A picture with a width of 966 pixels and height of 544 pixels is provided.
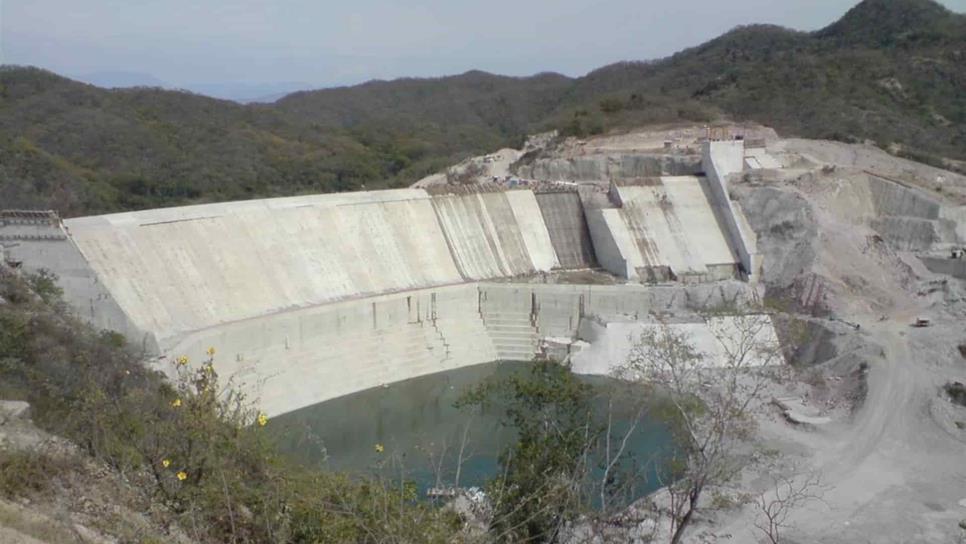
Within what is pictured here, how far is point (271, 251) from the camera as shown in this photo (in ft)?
81.1

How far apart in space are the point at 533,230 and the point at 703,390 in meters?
14.0

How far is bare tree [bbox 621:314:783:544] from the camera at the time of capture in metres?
10.9

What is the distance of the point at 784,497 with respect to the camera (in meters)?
15.3

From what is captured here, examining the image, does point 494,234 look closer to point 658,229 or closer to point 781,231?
point 658,229

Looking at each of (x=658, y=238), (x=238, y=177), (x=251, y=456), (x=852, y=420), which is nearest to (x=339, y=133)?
(x=238, y=177)

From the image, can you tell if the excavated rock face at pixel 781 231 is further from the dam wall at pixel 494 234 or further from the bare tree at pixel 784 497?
the bare tree at pixel 784 497

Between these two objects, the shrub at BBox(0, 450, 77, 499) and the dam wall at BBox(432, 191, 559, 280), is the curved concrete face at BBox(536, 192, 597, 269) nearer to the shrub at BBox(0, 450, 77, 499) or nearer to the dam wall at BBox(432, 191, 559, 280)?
the dam wall at BBox(432, 191, 559, 280)

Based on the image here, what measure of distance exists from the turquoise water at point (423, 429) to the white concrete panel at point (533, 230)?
19.7 ft

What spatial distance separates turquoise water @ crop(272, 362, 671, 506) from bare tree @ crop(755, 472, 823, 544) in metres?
2.14

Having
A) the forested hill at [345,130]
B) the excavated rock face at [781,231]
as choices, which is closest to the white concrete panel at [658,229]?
the excavated rock face at [781,231]

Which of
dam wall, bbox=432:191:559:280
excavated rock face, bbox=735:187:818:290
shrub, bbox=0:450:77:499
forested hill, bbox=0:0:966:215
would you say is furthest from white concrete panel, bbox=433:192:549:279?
shrub, bbox=0:450:77:499

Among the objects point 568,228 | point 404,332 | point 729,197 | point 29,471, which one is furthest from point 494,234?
point 29,471

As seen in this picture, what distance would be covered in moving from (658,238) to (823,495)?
15308mm

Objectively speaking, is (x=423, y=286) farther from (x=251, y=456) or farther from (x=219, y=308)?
(x=251, y=456)
